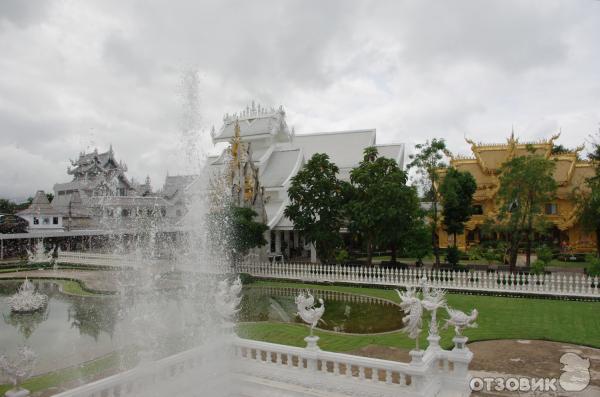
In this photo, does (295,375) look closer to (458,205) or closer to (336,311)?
(336,311)

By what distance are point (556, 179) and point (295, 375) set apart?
92.2 feet

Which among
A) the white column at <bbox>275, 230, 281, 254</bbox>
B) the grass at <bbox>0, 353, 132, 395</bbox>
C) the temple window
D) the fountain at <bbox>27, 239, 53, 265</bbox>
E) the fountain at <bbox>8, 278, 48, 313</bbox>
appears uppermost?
the temple window

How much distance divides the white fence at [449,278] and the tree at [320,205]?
5.11 ft

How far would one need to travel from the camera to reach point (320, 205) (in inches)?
867

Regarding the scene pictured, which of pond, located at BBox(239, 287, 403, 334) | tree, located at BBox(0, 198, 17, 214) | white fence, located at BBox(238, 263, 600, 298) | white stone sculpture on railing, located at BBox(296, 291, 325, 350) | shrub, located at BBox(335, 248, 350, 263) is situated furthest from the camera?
tree, located at BBox(0, 198, 17, 214)

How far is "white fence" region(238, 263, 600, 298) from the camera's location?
16422mm

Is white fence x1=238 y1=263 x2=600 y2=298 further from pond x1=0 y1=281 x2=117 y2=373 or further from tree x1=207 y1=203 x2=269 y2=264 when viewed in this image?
pond x1=0 y1=281 x2=117 y2=373

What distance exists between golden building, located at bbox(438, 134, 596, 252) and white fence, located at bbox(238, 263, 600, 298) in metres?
10.7

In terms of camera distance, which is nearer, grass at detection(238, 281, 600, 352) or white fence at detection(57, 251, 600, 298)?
grass at detection(238, 281, 600, 352)

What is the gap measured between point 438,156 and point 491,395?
15230 millimetres

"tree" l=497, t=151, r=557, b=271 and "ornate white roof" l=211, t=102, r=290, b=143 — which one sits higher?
"ornate white roof" l=211, t=102, r=290, b=143

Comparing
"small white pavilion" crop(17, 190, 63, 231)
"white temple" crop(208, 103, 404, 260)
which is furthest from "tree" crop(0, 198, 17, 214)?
"white temple" crop(208, 103, 404, 260)

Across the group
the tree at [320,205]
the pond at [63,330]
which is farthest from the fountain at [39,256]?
the tree at [320,205]

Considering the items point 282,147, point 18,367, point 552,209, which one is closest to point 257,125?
point 282,147
